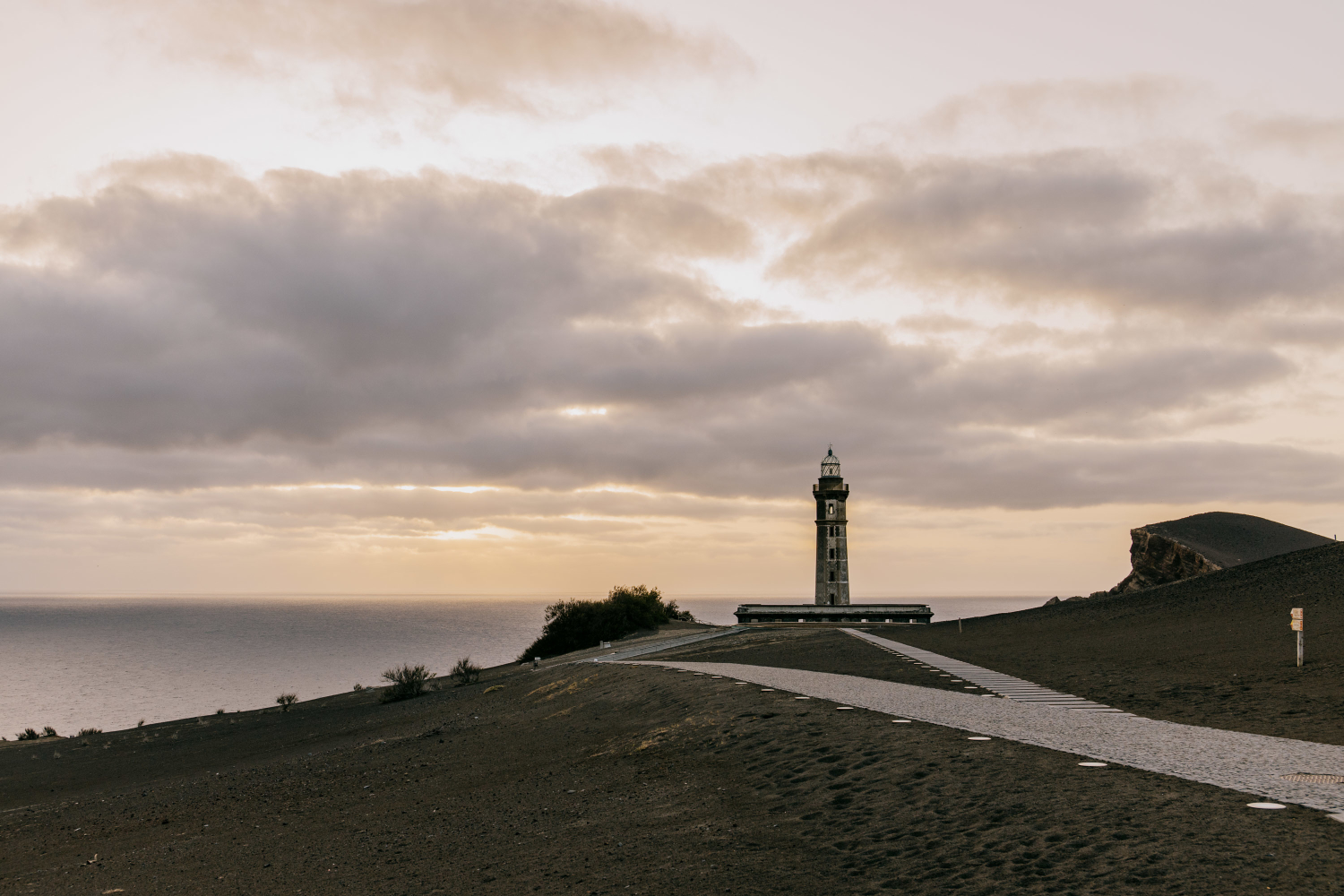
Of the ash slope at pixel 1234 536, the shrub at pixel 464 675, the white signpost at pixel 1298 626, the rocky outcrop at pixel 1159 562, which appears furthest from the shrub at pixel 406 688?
the ash slope at pixel 1234 536

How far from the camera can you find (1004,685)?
23.6m

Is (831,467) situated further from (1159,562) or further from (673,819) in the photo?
(673,819)

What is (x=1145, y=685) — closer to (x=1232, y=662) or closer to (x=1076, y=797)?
(x=1232, y=662)

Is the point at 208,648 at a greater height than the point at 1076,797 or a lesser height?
lesser

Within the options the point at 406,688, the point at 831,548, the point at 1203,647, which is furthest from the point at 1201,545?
the point at 406,688

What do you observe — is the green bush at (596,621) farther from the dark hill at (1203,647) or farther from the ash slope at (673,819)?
the ash slope at (673,819)

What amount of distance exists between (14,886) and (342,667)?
7961cm

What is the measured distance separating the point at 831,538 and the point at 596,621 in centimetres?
2104

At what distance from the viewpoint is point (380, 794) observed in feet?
62.0

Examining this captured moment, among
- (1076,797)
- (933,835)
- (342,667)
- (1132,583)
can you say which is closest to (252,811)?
(933,835)

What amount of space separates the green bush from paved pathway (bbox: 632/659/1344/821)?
48.3m

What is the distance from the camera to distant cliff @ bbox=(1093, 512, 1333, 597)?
64750mm

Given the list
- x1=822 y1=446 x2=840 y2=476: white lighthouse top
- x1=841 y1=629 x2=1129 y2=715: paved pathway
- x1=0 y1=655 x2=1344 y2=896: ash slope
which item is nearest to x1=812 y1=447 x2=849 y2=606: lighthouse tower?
x1=822 y1=446 x2=840 y2=476: white lighthouse top

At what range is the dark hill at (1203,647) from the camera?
1823 centimetres
